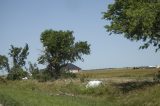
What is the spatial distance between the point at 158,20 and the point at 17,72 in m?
65.2

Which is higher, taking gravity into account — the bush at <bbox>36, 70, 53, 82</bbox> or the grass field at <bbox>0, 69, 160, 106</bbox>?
the bush at <bbox>36, 70, 53, 82</bbox>

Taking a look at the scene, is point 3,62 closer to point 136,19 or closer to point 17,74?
point 17,74

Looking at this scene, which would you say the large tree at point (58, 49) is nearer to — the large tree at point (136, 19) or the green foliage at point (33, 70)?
the green foliage at point (33, 70)

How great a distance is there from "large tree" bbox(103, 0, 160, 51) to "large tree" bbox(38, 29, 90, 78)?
43847mm

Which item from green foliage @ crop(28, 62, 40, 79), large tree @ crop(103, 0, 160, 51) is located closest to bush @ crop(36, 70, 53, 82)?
green foliage @ crop(28, 62, 40, 79)

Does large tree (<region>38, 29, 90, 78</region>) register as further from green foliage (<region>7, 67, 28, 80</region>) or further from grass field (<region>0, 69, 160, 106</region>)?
grass field (<region>0, 69, 160, 106</region>)

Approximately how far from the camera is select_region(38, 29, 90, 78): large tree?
87875 mm

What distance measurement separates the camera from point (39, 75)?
83.6m

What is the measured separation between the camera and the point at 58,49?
3474 inches

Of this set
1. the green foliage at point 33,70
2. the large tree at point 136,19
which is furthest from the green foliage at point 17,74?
the large tree at point 136,19

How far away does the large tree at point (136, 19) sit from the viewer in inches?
1464

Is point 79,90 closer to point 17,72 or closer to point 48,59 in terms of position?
point 48,59

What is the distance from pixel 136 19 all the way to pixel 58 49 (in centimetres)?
5172

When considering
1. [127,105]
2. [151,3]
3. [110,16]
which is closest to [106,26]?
[110,16]
